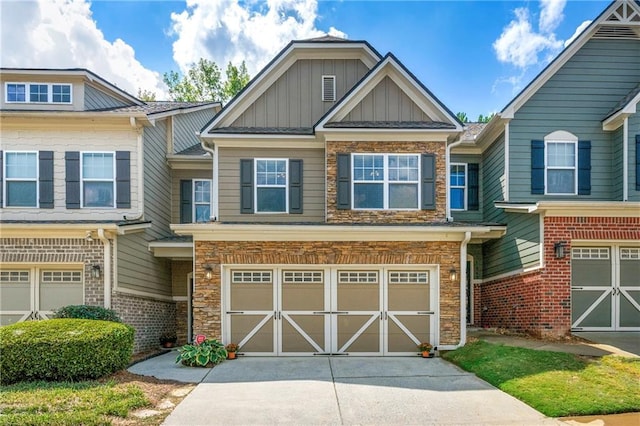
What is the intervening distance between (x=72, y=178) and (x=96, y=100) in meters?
2.55

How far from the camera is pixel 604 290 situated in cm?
1182

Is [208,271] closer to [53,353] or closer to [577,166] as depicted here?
[53,353]

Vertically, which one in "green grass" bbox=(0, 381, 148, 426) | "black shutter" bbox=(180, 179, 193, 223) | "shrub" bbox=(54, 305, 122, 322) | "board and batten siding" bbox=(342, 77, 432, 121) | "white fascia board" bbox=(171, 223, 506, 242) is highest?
"board and batten siding" bbox=(342, 77, 432, 121)

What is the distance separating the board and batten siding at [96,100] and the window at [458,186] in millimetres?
11150

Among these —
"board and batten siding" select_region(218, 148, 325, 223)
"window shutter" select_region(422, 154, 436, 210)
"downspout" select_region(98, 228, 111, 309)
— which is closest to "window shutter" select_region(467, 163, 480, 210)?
"window shutter" select_region(422, 154, 436, 210)

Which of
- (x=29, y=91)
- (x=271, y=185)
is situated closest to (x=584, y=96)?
(x=271, y=185)

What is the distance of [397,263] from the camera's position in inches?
435

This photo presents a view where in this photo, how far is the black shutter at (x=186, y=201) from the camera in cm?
1501

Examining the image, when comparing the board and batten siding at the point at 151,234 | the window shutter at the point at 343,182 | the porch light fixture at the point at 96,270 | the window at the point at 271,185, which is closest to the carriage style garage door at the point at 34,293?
the porch light fixture at the point at 96,270

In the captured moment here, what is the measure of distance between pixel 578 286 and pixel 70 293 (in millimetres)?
13201

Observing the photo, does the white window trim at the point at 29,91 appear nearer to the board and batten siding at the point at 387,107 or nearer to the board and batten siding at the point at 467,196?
the board and batten siding at the point at 387,107

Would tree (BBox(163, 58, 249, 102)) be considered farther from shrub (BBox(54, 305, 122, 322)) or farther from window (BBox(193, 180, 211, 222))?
shrub (BBox(54, 305, 122, 322))

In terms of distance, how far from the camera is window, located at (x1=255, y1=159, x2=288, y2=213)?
12.8 metres

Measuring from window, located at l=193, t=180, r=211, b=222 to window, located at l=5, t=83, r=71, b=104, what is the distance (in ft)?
14.7
